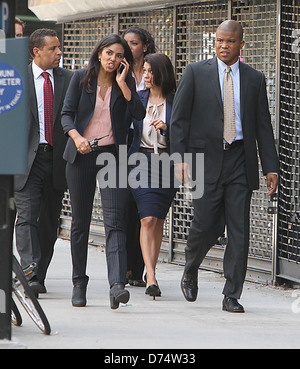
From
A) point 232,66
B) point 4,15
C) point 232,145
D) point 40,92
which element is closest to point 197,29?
point 40,92

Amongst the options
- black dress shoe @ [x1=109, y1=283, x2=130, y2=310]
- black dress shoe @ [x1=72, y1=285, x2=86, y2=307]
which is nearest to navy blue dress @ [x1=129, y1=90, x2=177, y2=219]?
black dress shoe @ [x1=72, y1=285, x2=86, y2=307]

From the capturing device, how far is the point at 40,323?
18.7 feet

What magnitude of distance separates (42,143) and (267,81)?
7.31 feet

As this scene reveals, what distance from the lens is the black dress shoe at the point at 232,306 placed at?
23.0 feet

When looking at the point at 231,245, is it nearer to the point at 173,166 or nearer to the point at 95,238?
the point at 173,166

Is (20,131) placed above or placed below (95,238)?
above

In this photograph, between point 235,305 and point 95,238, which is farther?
point 95,238

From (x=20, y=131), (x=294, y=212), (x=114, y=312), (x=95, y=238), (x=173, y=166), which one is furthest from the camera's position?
(x=95, y=238)

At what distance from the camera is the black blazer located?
22.9 feet

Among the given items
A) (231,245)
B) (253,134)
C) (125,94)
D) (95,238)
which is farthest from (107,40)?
(95,238)

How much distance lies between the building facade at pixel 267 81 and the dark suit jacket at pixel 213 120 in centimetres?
127

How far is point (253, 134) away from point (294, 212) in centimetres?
156

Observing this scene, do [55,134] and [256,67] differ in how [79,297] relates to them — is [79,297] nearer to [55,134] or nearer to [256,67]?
[55,134]

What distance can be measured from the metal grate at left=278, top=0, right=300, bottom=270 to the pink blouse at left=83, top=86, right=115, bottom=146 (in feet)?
6.46
